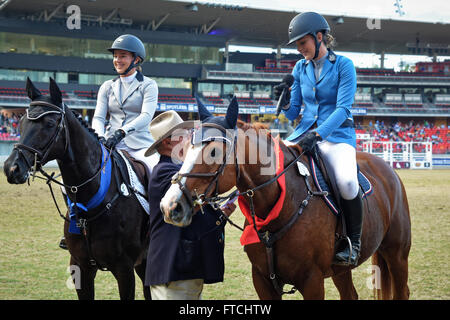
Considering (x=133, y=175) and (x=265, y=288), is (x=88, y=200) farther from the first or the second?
(x=265, y=288)

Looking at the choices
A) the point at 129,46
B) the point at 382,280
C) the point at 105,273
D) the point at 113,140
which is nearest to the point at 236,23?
the point at 105,273

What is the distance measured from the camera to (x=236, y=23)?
3934cm

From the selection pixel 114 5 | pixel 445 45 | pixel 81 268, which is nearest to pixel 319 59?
pixel 81 268

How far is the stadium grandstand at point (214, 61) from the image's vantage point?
114 ft

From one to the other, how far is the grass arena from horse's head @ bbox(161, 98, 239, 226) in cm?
247

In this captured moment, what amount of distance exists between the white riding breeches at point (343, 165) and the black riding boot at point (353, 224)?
0.05 meters

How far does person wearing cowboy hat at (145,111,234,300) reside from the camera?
2803 mm

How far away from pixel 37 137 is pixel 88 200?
26.4 inches

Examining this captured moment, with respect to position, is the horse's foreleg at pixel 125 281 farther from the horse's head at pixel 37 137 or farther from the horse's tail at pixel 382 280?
the horse's tail at pixel 382 280

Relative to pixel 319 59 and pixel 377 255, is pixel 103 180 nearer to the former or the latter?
pixel 319 59

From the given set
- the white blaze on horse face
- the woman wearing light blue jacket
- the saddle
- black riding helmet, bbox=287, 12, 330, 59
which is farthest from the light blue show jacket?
the saddle

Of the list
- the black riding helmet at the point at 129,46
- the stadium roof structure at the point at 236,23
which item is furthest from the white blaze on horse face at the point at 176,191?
the stadium roof structure at the point at 236,23

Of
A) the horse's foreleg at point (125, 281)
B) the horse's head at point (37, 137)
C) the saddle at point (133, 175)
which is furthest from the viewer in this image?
the saddle at point (133, 175)

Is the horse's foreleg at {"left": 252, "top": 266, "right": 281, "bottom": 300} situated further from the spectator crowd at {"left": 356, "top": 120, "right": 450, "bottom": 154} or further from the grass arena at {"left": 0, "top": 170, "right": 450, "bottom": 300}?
the spectator crowd at {"left": 356, "top": 120, "right": 450, "bottom": 154}
